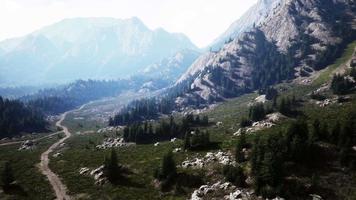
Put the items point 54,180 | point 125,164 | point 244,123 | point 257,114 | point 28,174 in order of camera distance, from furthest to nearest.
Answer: point 257,114 → point 244,123 → point 125,164 → point 28,174 → point 54,180

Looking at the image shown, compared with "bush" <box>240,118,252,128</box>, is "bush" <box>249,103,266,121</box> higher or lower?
higher

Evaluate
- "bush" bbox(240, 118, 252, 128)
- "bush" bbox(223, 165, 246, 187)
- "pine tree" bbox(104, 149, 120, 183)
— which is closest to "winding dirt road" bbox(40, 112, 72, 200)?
"pine tree" bbox(104, 149, 120, 183)

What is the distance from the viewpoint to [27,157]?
136 meters

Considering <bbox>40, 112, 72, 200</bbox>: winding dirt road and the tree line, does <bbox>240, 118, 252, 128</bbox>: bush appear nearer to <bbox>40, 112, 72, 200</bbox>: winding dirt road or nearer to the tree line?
the tree line

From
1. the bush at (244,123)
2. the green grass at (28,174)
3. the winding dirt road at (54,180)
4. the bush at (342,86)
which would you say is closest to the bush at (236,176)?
the winding dirt road at (54,180)

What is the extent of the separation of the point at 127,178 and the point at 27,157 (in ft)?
189

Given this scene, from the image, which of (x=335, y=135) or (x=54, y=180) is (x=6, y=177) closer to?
(x=54, y=180)

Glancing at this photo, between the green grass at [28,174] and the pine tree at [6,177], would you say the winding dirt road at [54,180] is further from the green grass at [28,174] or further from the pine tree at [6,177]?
the pine tree at [6,177]

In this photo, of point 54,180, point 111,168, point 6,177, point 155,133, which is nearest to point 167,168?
point 111,168

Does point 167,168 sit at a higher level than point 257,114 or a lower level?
lower

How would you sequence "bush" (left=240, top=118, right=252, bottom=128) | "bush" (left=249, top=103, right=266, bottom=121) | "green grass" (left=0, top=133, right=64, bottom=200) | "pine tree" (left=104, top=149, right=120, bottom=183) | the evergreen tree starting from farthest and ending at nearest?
1. "bush" (left=249, top=103, right=266, bottom=121)
2. "bush" (left=240, top=118, right=252, bottom=128)
3. "pine tree" (left=104, top=149, right=120, bottom=183)
4. the evergreen tree
5. "green grass" (left=0, top=133, right=64, bottom=200)

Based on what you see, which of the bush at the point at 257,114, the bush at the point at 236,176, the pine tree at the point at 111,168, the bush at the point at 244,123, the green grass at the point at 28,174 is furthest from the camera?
the bush at the point at 257,114

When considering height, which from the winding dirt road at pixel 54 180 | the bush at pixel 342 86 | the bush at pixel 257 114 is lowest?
the winding dirt road at pixel 54 180

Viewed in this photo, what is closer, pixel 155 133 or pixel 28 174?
pixel 28 174
